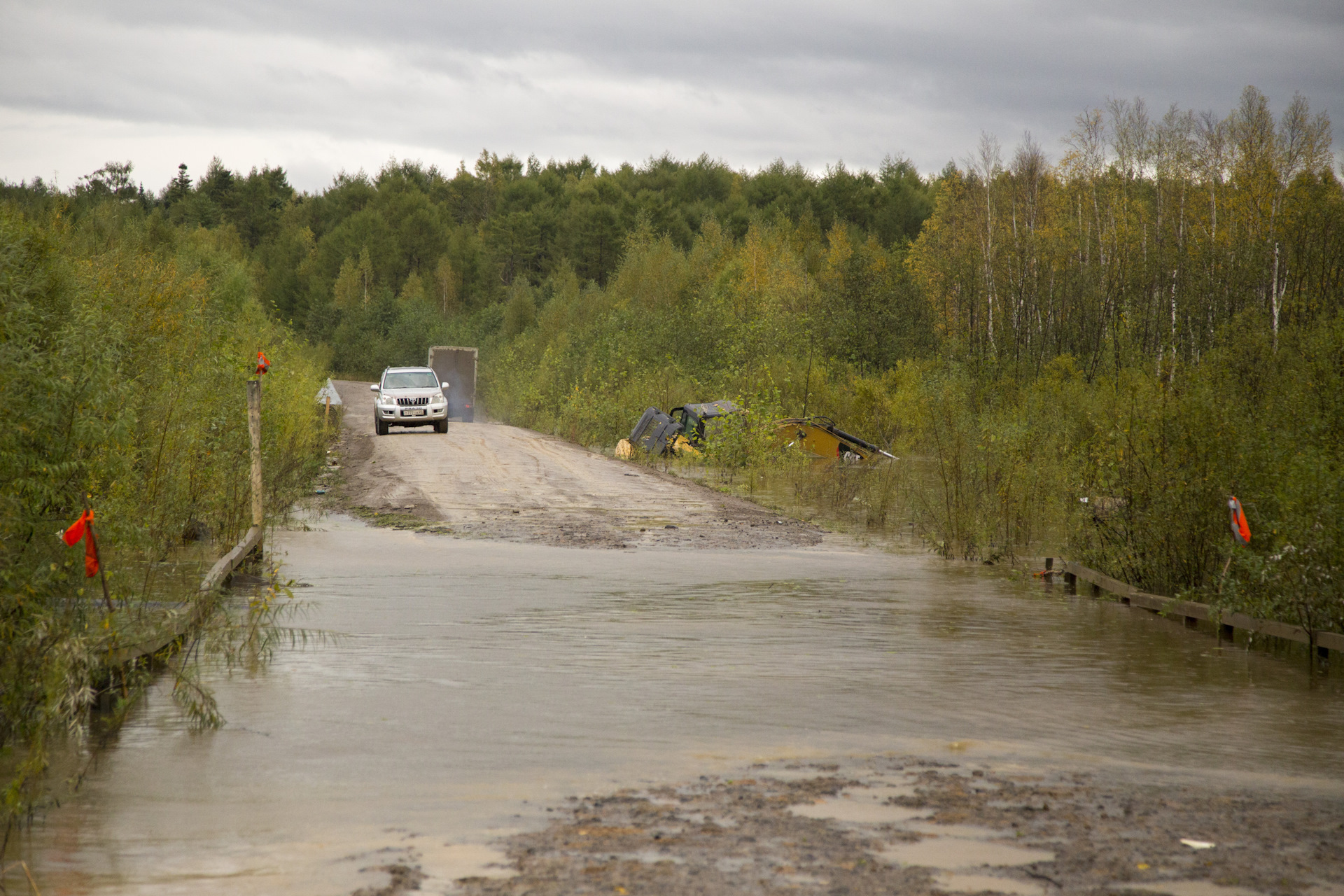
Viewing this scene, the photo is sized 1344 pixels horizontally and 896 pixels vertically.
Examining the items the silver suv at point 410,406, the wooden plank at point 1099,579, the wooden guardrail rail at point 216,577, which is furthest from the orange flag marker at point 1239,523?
the silver suv at point 410,406

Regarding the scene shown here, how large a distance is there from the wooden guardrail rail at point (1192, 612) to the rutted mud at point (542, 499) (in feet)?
15.7

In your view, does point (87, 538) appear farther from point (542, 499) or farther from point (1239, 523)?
point (542, 499)

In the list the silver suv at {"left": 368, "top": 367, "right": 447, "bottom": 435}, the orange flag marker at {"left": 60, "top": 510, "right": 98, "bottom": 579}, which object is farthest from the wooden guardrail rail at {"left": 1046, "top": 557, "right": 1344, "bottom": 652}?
the silver suv at {"left": 368, "top": 367, "right": 447, "bottom": 435}

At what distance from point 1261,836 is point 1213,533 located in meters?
7.68

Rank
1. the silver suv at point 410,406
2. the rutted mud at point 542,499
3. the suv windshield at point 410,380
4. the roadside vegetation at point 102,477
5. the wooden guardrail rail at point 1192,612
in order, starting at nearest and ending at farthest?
1. the roadside vegetation at point 102,477
2. the wooden guardrail rail at point 1192,612
3. the rutted mud at point 542,499
4. the silver suv at point 410,406
5. the suv windshield at point 410,380

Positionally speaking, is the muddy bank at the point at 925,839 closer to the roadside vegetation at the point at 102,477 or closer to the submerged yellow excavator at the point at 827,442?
the roadside vegetation at the point at 102,477

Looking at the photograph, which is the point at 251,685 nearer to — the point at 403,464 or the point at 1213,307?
the point at 403,464

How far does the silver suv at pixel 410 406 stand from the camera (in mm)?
35500

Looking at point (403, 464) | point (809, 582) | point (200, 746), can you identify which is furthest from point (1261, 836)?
point (403, 464)

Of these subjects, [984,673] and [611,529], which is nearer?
[984,673]

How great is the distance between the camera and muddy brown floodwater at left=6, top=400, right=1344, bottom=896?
5.30 meters

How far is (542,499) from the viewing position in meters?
23.4

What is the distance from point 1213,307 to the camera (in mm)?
37156

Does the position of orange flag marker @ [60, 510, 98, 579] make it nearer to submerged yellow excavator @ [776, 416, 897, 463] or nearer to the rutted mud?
the rutted mud
